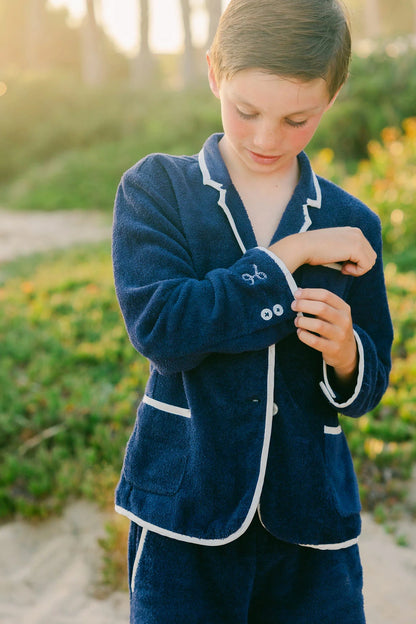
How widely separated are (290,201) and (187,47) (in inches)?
639

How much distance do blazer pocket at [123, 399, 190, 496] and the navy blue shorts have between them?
11cm

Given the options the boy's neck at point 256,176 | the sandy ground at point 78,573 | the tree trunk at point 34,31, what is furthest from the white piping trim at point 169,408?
the tree trunk at point 34,31

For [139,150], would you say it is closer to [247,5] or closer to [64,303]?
[64,303]

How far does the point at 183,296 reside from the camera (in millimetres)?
1265

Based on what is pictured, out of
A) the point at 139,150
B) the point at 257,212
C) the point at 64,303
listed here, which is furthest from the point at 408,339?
the point at 139,150

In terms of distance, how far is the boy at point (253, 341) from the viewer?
1273 mm

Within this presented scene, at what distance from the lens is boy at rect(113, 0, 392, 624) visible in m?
1.27

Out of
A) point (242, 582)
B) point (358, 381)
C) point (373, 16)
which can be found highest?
point (373, 16)

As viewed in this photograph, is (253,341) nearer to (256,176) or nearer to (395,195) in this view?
(256,176)

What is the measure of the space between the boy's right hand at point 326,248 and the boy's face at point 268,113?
7.4 inches

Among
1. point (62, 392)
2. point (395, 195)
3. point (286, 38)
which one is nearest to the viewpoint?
point (286, 38)

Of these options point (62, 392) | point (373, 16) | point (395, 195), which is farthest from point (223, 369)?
point (373, 16)

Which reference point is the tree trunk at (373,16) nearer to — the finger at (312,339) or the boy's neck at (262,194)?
the boy's neck at (262,194)

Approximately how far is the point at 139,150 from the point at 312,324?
1241 cm
